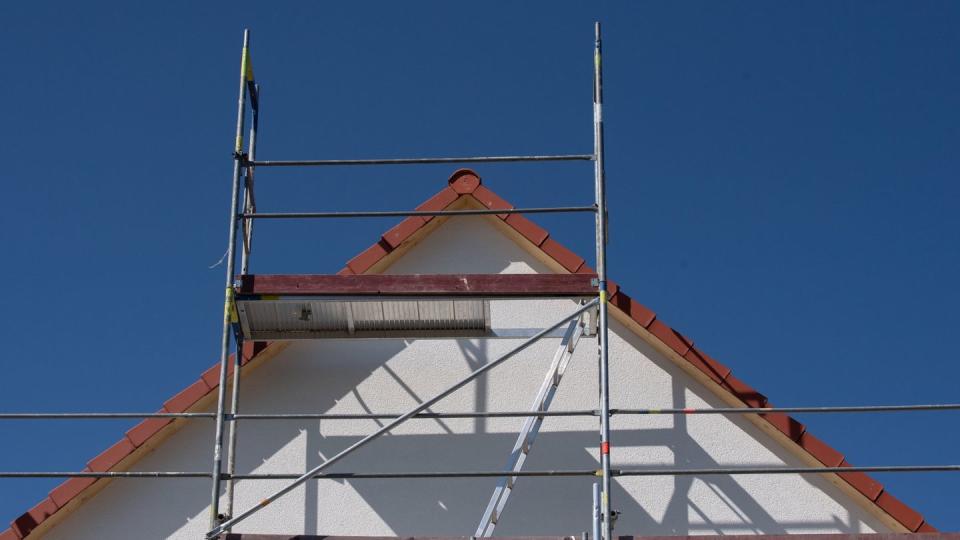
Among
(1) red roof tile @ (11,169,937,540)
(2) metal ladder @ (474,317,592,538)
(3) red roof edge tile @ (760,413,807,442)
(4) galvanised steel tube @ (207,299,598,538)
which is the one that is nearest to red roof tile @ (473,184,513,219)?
(1) red roof tile @ (11,169,937,540)

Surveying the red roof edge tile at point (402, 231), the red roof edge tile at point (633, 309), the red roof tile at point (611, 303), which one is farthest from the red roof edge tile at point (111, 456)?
the red roof edge tile at point (633, 309)

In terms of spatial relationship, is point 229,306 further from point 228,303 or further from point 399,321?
point 399,321

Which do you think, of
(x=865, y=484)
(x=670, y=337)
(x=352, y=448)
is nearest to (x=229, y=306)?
(x=352, y=448)

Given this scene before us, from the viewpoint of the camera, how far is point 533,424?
9000mm

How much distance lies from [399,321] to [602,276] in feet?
4.99

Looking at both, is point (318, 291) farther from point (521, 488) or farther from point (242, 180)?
point (521, 488)

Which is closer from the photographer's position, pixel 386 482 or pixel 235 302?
pixel 235 302

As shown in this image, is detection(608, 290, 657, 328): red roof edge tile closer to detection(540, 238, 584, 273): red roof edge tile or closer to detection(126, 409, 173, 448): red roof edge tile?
detection(540, 238, 584, 273): red roof edge tile

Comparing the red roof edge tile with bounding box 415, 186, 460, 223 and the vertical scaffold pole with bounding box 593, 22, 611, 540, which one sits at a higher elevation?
the red roof edge tile with bounding box 415, 186, 460, 223

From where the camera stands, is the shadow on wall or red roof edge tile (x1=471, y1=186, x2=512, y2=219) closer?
the shadow on wall

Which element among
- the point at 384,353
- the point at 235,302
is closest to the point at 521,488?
the point at 384,353

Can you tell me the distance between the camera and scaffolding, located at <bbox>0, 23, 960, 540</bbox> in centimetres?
780

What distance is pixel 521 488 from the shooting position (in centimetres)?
900

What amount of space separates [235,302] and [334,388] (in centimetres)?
124
